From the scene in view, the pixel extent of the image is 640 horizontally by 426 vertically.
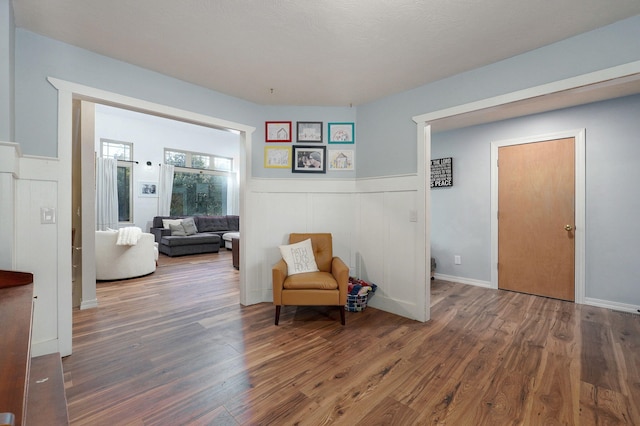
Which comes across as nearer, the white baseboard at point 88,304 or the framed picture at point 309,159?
the white baseboard at point 88,304

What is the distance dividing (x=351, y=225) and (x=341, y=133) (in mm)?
1193

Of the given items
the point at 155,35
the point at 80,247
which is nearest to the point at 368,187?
the point at 155,35

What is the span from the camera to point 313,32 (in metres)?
2.05

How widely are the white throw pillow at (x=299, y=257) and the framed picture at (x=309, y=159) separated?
942 mm

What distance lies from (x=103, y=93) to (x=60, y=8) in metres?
0.63

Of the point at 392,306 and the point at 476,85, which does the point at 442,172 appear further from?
the point at 392,306

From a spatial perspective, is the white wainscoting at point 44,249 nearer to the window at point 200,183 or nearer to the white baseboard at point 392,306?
the white baseboard at point 392,306

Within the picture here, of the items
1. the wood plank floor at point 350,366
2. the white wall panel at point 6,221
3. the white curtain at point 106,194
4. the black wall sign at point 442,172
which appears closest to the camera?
the wood plank floor at point 350,366

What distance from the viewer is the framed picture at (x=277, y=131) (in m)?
3.46

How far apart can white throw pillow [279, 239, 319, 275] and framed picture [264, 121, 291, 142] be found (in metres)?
1.35

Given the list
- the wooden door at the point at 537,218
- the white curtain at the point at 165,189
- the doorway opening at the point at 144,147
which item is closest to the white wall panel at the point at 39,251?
the doorway opening at the point at 144,147

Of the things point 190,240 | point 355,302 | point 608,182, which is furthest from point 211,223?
point 608,182

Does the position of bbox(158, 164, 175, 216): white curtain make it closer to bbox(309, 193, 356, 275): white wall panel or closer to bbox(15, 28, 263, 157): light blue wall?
bbox(15, 28, 263, 157): light blue wall

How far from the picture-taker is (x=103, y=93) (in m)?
2.33
